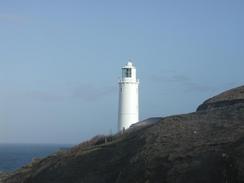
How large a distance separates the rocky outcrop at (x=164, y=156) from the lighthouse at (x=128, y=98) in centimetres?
2707

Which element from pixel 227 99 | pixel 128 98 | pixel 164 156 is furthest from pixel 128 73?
pixel 164 156

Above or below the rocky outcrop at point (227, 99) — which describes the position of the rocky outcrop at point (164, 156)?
below

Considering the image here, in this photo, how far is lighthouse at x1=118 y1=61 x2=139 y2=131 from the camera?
→ 1902 inches

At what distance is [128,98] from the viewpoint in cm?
4938

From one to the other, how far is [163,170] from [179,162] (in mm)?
494

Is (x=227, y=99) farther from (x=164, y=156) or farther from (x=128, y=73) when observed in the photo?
(x=128, y=73)

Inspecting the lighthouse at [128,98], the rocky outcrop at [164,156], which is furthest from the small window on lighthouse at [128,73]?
the rocky outcrop at [164,156]

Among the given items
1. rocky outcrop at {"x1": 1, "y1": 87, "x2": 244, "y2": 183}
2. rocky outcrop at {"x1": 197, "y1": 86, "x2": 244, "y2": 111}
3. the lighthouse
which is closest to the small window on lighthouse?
the lighthouse

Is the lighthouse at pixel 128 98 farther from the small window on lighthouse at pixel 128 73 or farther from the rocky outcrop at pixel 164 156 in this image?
the rocky outcrop at pixel 164 156

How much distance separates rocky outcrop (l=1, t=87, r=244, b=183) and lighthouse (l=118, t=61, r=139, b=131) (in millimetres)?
27071

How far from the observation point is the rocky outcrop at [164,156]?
44.8 feet

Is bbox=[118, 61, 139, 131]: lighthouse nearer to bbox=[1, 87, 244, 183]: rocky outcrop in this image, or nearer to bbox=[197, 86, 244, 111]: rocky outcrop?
bbox=[197, 86, 244, 111]: rocky outcrop

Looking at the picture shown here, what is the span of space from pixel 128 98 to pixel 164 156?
1345 inches

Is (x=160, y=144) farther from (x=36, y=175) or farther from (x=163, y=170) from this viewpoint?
(x=36, y=175)
